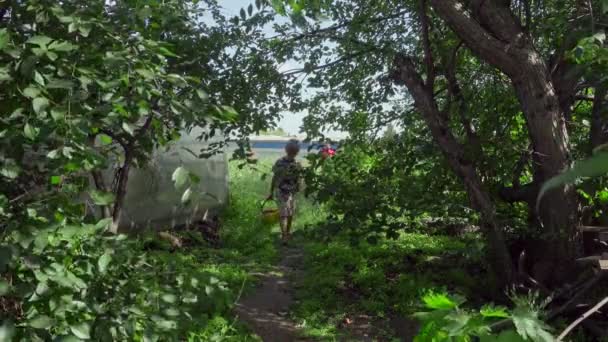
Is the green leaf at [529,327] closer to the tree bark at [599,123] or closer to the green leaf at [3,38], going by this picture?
the green leaf at [3,38]

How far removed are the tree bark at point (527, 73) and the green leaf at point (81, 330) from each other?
3788 millimetres

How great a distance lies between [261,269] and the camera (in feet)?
25.0

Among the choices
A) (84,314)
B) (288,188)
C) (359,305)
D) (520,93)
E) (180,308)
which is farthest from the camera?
(288,188)

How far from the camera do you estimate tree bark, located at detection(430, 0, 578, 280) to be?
5.00m

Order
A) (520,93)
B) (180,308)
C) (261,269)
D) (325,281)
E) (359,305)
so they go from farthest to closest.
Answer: (261,269) → (325,281) → (359,305) → (520,93) → (180,308)

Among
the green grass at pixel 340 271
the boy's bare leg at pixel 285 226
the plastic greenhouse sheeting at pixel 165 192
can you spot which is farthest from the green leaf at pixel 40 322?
the boy's bare leg at pixel 285 226

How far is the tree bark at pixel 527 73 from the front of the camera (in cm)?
500

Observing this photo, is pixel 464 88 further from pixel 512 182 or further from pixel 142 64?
pixel 142 64

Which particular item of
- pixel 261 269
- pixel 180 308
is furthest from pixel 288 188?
pixel 180 308

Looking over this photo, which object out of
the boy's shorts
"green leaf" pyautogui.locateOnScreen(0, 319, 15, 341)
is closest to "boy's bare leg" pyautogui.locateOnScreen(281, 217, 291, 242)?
the boy's shorts

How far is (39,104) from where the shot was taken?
2199 mm

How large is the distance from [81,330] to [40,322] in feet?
0.49

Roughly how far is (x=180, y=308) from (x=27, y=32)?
4.47 feet

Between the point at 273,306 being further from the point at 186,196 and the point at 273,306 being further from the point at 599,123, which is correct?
the point at 186,196
